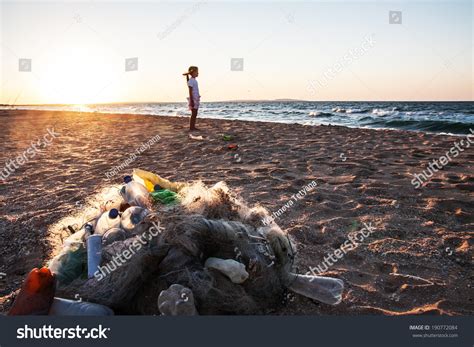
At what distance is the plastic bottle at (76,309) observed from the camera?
210 centimetres

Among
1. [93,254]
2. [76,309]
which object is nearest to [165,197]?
[93,254]

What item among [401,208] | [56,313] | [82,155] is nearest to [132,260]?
[56,313]

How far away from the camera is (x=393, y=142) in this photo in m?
8.91

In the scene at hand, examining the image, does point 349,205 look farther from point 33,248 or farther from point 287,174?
point 33,248

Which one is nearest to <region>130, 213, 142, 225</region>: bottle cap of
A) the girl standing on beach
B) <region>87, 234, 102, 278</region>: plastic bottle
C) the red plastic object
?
<region>87, 234, 102, 278</region>: plastic bottle

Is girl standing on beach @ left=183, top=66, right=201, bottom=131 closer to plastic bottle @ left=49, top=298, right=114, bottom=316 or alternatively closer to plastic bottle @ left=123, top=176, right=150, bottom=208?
plastic bottle @ left=123, top=176, right=150, bottom=208

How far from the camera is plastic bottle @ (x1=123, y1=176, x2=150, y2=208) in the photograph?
3.12 m

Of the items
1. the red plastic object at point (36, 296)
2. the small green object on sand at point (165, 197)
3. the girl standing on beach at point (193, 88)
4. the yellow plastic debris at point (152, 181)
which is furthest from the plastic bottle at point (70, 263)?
the girl standing on beach at point (193, 88)

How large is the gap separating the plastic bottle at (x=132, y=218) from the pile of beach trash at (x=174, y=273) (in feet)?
0.04

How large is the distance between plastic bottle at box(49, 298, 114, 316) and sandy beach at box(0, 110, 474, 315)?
26.3 inches

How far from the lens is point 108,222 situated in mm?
2861

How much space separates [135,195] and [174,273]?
49.5 inches

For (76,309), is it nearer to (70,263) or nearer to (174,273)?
(70,263)

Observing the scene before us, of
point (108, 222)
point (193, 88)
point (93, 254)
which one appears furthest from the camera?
point (193, 88)
